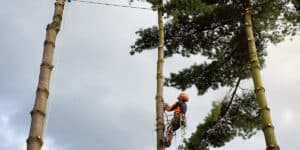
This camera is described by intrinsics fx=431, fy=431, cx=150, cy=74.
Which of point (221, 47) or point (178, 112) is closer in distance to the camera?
point (178, 112)

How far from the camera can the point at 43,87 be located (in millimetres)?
5812

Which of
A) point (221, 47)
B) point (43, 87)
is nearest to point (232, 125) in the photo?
point (221, 47)

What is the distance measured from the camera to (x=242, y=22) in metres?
13.0

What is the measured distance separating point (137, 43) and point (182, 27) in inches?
60.5

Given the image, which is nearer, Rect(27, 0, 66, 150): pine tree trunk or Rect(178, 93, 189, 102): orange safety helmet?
Rect(27, 0, 66, 150): pine tree trunk

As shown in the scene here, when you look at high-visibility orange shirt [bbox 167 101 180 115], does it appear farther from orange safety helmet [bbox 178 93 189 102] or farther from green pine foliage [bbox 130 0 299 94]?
green pine foliage [bbox 130 0 299 94]

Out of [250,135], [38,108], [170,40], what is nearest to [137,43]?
[170,40]

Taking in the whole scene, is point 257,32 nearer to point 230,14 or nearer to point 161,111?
point 230,14

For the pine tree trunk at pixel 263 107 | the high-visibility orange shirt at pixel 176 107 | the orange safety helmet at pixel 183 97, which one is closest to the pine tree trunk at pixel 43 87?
the high-visibility orange shirt at pixel 176 107

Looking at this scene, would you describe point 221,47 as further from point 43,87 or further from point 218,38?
point 43,87

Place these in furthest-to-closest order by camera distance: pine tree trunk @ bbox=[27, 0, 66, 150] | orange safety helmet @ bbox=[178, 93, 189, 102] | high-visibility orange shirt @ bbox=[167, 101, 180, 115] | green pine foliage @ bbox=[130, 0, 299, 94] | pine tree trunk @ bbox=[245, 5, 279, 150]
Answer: green pine foliage @ bbox=[130, 0, 299, 94] → orange safety helmet @ bbox=[178, 93, 189, 102] → high-visibility orange shirt @ bbox=[167, 101, 180, 115] → pine tree trunk @ bbox=[245, 5, 279, 150] → pine tree trunk @ bbox=[27, 0, 66, 150]

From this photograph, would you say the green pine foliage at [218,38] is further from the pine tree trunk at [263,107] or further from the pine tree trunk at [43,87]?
the pine tree trunk at [43,87]

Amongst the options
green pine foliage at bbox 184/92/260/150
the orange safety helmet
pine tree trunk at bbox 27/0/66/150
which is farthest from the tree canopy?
pine tree trunk at bbox 27/0/66/150

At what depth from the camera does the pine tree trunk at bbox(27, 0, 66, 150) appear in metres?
5.26
